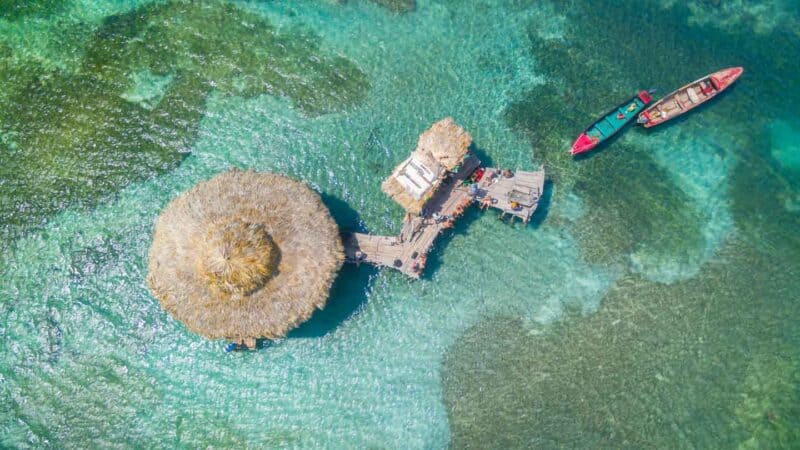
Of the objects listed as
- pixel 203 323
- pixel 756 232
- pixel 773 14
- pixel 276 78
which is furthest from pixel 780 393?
pixel 276 78

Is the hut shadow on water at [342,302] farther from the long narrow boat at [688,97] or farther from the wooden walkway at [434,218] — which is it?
the long narrow boat at [688,97]

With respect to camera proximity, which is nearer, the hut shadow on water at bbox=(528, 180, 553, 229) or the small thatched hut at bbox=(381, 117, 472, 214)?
the small thatched hut at bbox=(381, 117, 472, 214)

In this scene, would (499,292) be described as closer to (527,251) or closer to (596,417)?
(527,251)

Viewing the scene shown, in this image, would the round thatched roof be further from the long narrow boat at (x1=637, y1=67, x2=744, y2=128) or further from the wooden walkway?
the long narrow boat at (x1=637, y1=67, x2=744, y2=128)

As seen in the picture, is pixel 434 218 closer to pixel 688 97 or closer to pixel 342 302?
pixel 342 302

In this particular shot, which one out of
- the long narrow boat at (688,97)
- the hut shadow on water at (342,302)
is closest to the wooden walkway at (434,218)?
the hut shadow on water at (342,302)

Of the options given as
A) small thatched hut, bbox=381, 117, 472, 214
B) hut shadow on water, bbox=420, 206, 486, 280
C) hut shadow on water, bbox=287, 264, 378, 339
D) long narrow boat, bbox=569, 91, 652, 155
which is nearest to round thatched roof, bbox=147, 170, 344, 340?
hut shadow on water, bbox=287, 264, 378, 339

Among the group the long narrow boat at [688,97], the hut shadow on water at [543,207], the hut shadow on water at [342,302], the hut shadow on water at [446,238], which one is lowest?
the hut shadow on water at [342,302]
